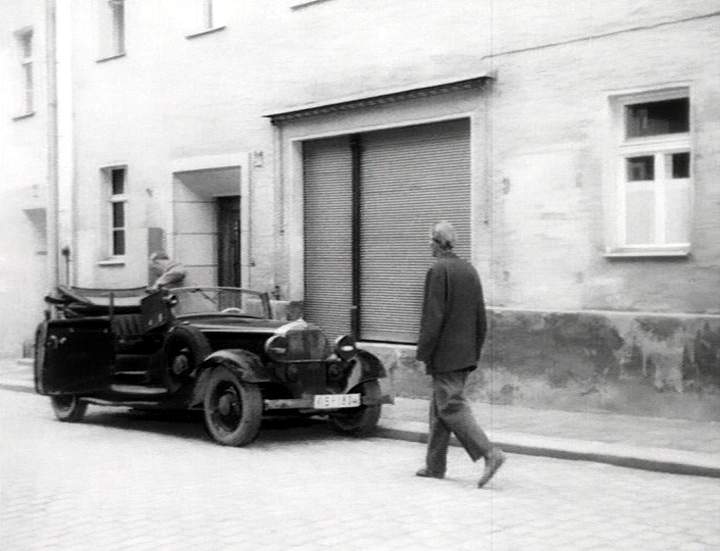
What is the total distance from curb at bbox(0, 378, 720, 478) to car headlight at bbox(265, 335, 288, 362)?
1323mm

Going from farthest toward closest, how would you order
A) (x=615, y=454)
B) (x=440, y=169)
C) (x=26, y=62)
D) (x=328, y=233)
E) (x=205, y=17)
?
1. (x=26, y=62)
2. (x=205, y=17)
3. (x=328, y=233)
4. (x=440, y=169)
5. (x=615, y=454)

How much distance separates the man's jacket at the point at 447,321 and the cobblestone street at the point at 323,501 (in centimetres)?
91

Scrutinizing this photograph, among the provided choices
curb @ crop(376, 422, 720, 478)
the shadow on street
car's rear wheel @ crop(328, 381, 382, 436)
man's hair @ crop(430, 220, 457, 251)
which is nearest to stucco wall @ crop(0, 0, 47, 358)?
the shadow on street

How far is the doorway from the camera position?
18281mm

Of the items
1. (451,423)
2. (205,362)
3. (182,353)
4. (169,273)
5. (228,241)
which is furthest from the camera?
(228,241)

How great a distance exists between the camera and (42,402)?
48.7 feet

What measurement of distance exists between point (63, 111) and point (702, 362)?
44.9ft

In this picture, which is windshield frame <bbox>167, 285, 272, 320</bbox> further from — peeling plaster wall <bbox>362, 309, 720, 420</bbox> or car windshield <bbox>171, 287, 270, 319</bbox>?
peeling plaster wall <bbox>362, 309, 720, 420</bbox>

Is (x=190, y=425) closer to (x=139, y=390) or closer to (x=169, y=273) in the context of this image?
(x=139, y=390)

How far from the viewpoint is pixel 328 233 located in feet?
51.5

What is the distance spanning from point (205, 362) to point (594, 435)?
12.1 ft

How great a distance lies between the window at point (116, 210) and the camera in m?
19.9

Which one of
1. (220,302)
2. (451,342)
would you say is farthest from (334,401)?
(451,342)

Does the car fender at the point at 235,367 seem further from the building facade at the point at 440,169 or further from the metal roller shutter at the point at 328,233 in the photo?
the metal roller shutter at the point at 328,233
